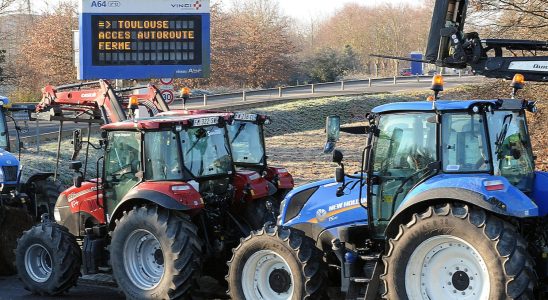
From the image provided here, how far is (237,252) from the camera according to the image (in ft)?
29.1

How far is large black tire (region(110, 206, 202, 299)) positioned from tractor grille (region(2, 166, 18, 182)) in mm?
3892

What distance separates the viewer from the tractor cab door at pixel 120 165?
34.6ft

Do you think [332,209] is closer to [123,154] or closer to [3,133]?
[123,154]

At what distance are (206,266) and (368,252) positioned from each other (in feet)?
8.86

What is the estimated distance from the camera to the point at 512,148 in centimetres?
813

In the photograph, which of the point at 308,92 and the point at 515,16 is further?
the point at 308,92

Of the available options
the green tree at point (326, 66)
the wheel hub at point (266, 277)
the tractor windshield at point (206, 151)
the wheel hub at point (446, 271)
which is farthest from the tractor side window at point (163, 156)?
the green tree at point (326, 66)

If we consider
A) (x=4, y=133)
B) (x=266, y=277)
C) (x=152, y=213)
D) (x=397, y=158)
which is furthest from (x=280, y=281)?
(x=4, y=133)

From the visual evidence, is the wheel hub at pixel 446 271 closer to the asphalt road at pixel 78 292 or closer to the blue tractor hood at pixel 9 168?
the asphalt road at pixel 78 292

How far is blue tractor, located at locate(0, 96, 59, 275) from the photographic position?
1262 cm

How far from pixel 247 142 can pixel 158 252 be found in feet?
8.28

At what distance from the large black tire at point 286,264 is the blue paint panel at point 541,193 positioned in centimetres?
226

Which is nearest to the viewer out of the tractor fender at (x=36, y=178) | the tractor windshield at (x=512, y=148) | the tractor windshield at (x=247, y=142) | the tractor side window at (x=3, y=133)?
the tractor windshield at (x=512, y=148)

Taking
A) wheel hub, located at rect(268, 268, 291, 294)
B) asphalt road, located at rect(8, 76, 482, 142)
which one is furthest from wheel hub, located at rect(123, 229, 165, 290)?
asphalt road, located at rect(8, 76, 482, 142)
